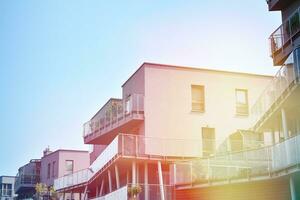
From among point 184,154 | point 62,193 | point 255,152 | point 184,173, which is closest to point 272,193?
point 255,152

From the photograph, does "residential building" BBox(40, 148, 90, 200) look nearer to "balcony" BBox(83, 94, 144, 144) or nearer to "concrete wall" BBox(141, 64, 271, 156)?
"balcony" BBox(83, 94, 144, 144)

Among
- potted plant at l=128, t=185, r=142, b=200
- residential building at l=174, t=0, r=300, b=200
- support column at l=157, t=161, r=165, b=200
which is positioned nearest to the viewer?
residential building at l=174, t=0, r=300, b=200

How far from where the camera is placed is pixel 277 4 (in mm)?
23125

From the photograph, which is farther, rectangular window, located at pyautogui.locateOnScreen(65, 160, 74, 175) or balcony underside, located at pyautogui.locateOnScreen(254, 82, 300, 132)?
rectangular window, located at pyautogui.locateOnScreen(65, 160, 74, 175)

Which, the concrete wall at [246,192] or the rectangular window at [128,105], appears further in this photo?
the rectangular window at [128,105]

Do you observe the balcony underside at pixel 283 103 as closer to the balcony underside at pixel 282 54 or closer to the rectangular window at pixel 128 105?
the balcony underside at pixel 282 54

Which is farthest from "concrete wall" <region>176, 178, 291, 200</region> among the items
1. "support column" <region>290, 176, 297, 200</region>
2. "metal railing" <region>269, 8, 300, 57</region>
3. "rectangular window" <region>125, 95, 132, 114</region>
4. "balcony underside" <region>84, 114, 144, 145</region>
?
"rectangular window" <region>125, 95, 132, 114</region>

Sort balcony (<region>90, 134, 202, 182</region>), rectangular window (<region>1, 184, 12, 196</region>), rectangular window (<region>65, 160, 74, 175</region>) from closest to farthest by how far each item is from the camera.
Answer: balcony (<region>90, 134, 202, 182</region>)
rectangular window (<region>65, 160, 74, 175</region>)
rectangular window (<region>1, 184, 12, 196</region>)

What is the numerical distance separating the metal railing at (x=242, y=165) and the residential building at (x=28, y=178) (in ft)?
120

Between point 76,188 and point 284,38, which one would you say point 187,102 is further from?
point 76,188

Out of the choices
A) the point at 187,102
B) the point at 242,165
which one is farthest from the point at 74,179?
the point at 242,165

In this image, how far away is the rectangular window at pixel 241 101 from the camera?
31.7m

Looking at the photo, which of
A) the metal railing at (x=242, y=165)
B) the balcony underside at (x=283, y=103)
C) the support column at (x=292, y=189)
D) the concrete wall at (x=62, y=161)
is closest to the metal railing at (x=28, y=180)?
the concrete wall at (x=62, y=161)

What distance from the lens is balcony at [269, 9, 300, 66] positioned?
2086 cm
